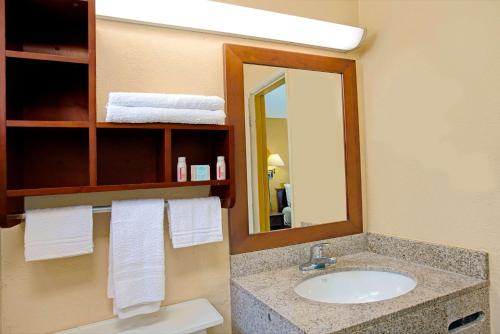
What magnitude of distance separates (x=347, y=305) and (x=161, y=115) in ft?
2.63

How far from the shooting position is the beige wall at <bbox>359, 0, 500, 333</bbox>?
3.67 ft

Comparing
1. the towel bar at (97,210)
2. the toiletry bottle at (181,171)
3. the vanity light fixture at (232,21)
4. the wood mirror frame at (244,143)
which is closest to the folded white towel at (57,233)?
the towel bar at (97,210)

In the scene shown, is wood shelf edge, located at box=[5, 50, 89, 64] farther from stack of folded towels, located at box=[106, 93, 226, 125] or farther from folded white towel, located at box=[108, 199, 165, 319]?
folded white towel, located at box=[108, 199, 165, 319]

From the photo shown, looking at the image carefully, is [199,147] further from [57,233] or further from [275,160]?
[57,233]

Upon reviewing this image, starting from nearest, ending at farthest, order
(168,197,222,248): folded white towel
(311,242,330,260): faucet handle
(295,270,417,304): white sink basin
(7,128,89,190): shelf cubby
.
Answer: (7,128,89,190): shelf cubby
(168,197,222,248): folded white towel
(295,270,417,304): white sink basin
(311,242,330,260): faucet handle

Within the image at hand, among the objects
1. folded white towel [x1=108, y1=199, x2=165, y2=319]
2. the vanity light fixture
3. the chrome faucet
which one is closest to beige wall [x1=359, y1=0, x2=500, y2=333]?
the vanity light fixture

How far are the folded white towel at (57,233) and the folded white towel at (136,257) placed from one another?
0.07 m

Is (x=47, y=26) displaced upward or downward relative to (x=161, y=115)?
upward

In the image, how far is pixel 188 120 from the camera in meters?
1.01

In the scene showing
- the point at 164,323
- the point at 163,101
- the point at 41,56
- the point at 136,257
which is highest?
the point at 41,56

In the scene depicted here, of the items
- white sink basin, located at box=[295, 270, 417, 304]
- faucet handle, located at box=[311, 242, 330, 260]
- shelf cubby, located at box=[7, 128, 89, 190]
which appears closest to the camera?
shelf cubby, located at box=[7, 128, 89, 190]

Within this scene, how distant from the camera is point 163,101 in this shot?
971 millimetres

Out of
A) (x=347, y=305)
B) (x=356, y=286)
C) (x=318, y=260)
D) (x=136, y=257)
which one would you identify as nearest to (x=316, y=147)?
(x=318, y=260)

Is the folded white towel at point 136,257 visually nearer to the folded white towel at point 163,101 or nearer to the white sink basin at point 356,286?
the folded white towel at point 163,101
